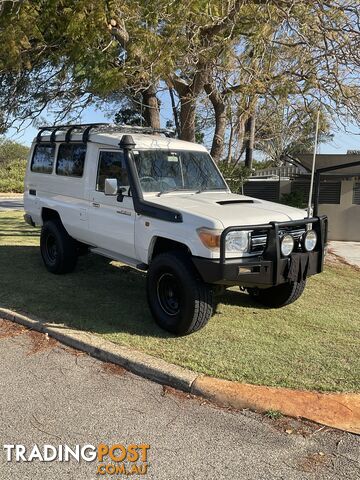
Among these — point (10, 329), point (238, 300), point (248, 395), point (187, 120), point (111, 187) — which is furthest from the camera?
point (187, 120)

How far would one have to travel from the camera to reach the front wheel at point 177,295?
16.7ft

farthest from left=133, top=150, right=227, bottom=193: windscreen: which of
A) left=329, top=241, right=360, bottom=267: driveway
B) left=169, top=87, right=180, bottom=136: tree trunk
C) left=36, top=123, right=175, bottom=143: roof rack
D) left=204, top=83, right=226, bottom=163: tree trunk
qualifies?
left=329, top=241, right=360, bottom=267: driveway

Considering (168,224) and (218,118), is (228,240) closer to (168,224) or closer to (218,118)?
(168,224)

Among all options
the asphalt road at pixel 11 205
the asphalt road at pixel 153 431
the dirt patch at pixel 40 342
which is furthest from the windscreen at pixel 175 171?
the asphalt road at pixel 11 205

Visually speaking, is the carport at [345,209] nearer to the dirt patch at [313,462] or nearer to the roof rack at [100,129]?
the roof rack at [100,129]

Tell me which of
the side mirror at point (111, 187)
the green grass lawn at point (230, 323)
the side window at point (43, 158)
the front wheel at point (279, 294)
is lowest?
the green grass lawn at point (230, 323)

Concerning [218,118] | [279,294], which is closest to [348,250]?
[218,118]

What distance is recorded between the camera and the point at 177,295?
5.38 m

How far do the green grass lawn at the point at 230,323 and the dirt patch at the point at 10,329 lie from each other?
0.94 ft

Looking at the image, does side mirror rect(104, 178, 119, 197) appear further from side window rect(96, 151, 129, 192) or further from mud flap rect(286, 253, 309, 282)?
mud flap rect(286, 253, 309, 282)

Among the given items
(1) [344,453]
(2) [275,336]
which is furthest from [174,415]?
(2) [275,336]

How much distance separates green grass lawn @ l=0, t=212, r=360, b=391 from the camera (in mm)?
4562

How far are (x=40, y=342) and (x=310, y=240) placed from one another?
308 cm

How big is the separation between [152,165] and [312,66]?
14.1 ft
